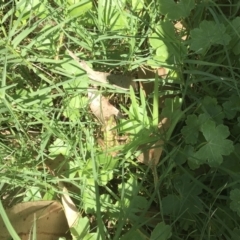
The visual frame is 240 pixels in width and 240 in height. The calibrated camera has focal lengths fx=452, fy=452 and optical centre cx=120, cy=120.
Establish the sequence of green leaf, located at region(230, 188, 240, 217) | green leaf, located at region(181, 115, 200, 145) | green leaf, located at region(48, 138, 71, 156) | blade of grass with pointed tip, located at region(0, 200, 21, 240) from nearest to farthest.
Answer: blade of grass with pointed tip, located at region(0, 200, 21, 240) < green leaf, located at region(230, 188, 240, 217) < green leaf, located at region(181, 115, 200, 145) < green leaf, located at region(48, 138, 71, 156)

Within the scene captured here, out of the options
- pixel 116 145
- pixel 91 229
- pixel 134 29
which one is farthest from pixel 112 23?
pixel 91 229

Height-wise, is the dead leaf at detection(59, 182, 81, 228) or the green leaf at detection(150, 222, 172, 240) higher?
the dead leaf at detection(59, 182, 81, 228)

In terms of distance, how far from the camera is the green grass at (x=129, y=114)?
5.55ft

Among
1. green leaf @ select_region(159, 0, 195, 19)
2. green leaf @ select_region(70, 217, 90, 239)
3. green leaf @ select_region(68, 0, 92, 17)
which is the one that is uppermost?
green leaf @ select_region(68, 0, 92, 17)

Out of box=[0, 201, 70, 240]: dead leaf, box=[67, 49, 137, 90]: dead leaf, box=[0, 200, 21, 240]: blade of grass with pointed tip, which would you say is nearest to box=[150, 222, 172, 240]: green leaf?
box=[0, 201, 70, 240]: dead leaf

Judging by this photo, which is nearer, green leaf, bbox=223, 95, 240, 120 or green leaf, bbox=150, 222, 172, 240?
green leaf, bbox=150, 222, 172, 240

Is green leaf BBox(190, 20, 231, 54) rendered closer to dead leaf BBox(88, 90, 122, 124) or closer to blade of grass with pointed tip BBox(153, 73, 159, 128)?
blade of grass with pointed tip BBox(153, 73, 159, 128)

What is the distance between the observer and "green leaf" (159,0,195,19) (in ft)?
5.77

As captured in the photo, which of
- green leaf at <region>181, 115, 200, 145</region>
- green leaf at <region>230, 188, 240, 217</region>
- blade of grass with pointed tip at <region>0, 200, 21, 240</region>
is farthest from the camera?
green leaf at <region>181, 115, 200, 145</region>

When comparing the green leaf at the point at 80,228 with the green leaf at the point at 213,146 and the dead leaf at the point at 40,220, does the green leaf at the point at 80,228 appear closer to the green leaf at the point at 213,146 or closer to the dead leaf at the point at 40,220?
the dead leaf at the point at 40,220

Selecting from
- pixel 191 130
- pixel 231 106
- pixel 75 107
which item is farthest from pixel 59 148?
pixel 231 106

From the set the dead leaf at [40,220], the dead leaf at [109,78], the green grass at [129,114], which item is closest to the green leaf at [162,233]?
the green grass at [129,114]

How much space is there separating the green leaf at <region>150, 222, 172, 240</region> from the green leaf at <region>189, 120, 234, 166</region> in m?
0.26

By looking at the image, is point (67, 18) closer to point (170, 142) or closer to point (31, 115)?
point (31, 115)
